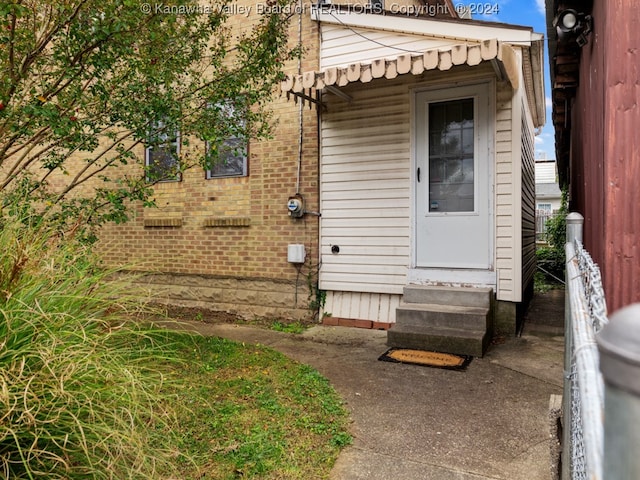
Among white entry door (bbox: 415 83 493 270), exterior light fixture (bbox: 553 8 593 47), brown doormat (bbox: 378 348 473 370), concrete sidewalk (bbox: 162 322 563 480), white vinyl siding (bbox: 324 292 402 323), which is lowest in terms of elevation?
concrete sidewalk (bbox: 162 322 563 480)

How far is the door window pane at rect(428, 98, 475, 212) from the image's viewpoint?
18.1ft

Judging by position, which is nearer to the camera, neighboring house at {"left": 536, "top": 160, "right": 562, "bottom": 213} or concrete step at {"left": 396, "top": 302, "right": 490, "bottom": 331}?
concrete step at {"left": 396, "top": 302, "right": 490, "bottom": 331}

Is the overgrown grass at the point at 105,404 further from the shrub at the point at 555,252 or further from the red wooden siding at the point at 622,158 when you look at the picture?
the shrub at the point at 555,252

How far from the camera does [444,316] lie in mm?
4926

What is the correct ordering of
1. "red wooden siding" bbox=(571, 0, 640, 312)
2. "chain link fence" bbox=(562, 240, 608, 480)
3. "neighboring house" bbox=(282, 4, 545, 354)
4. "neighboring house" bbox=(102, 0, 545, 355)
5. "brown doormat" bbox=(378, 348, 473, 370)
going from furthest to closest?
1. "neighboring house" bbox=(102, 0, 545, 355)
2. "neighboring house" bbox=(282, 4, 545, 354)
3. "brown doormat" bbox=(378, 348, 473, 370)
4. "red wooden siding" bbox=(571, 0, 640, 312)
5. "chain link fence" bbox=(562, 240, 608, 480)

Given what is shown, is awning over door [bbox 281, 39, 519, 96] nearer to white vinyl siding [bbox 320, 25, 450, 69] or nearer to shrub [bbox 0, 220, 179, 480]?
white vinyl siding [bbox 320, 25, 450, 69]

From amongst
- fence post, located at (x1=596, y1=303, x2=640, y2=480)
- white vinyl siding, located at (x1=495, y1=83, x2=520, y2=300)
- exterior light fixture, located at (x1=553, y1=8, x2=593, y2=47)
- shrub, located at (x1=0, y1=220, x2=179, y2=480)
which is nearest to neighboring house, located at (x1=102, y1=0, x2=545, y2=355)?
white vinyl siding, located at (x1=495, y1=83, x2=520, y2=300)

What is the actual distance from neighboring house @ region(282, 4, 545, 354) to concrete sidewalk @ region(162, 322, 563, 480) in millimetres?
562

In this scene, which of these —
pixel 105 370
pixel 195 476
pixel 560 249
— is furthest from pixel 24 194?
pixel 560 249

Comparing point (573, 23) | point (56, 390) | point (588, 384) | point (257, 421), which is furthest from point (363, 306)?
point (588, 384)

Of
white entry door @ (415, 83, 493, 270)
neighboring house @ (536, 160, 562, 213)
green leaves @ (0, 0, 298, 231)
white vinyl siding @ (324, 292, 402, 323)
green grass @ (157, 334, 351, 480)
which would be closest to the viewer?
green grass @ (157, 334, 351, 480)

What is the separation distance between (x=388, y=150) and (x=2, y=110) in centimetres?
421

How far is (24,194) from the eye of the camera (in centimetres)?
382

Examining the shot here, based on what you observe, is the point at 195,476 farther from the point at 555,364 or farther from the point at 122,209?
the point at 555,364
